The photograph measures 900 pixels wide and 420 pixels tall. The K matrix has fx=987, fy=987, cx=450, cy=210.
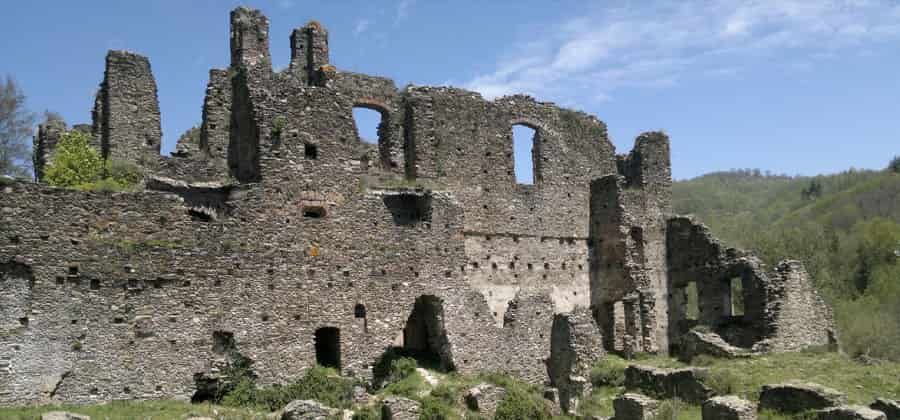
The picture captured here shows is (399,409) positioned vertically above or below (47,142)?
below

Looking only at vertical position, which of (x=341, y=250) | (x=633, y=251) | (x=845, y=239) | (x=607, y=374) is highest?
(x=845, y=239)

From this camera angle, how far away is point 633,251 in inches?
1329

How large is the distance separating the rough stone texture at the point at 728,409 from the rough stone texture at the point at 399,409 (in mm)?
6502

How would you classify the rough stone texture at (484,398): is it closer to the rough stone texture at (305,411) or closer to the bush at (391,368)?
the bush at (391,368)

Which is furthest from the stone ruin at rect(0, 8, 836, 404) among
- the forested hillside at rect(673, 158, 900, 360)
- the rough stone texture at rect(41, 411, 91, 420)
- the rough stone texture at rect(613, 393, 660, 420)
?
the forested hillside at rect(673, 158, 900, 360)

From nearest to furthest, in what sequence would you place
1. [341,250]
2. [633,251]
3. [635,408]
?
1. [635,408]
2. [341,250]
3. [633,251]

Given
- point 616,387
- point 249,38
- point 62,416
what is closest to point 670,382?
point 616,387

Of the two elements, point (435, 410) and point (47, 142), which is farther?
point (47, 142)

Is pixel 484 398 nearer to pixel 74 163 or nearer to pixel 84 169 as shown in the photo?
pixel 84 169

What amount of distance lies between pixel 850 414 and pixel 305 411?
11.2 metres

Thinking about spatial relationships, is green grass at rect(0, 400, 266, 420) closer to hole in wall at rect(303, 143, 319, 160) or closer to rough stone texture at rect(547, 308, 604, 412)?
hole in wall at rect(303, 143, 319, 160)

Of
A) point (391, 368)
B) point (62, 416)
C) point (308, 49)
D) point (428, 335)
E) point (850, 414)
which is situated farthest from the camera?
point (308, 49)

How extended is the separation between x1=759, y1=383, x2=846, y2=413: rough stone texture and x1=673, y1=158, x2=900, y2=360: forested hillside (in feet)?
30.7

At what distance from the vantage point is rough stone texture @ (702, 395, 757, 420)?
2017 cm
